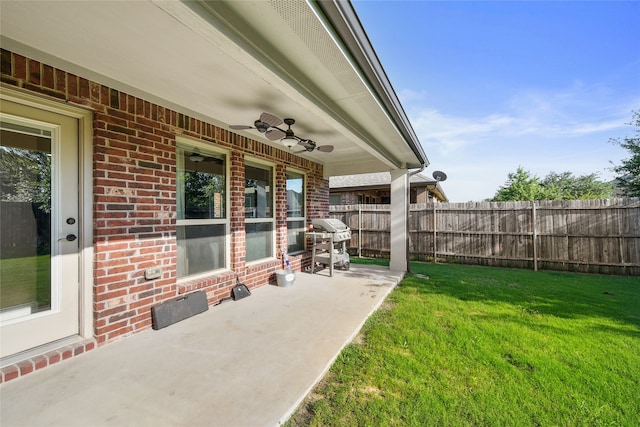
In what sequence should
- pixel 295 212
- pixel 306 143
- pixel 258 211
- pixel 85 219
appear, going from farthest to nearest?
1. pixel 295 212
2. pixel 258 211
3. pixel 306 143
4. pixel 85 219

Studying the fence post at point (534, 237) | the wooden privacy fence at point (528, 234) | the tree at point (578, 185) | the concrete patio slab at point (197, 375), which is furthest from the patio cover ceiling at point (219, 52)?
the tree at point (578, 185)

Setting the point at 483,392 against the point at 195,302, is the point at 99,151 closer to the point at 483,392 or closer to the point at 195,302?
the point at 195,302

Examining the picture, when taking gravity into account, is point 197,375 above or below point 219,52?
below

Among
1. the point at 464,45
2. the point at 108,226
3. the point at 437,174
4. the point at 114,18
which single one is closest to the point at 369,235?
the point at 437,174

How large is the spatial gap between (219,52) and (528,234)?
815cm

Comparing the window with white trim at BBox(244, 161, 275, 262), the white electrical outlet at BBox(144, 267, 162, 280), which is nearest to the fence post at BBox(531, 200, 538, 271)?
the window with white trim at BBox(244, 161, 275, 262)

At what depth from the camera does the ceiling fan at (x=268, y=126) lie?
9.69 ft

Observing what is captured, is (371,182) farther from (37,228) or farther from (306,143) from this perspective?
(37,228)

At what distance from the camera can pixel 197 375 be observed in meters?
2.11

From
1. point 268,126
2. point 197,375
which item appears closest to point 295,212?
point 268,126

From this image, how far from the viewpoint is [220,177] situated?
4055mm

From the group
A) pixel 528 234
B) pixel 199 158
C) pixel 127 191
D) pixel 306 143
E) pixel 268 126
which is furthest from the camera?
pixel 528 234

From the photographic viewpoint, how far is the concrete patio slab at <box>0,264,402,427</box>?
1689mm

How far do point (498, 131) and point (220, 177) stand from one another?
11115mm
